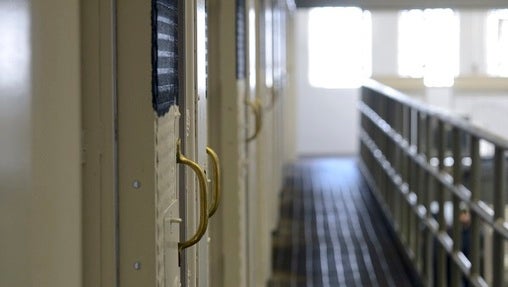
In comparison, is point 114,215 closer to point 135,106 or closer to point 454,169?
point 135,106

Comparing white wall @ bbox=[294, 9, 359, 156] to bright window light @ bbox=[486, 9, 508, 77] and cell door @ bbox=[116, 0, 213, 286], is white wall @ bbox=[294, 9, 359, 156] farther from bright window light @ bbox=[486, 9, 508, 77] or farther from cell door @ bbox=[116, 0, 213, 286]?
cell door @ bbox=[116, 0, 213, 286]

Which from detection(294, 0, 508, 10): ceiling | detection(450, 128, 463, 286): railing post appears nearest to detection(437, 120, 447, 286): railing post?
detection(450, 128, 463, 286): railing post

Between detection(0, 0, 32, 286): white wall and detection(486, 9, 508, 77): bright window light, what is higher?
detection(486, 9, 508, 77): bright window light

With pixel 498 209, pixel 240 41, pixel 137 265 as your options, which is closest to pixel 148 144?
pixel 137 265

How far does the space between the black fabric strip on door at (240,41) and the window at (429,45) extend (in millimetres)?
10399

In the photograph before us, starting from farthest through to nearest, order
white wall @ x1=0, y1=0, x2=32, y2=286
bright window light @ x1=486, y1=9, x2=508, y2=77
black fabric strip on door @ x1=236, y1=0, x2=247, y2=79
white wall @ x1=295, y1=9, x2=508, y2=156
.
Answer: bright window light @ x1=486, y1=9, x2=508, y2=77 → white wall @ x1=295, y1=9, x2=508, y2=156 → black fabric strip on door @ x1=236, y1=0, x2=247, y2=79 → white wall @ x1=0, y1=0, x2=32, y2=286

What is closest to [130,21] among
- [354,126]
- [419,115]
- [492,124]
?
[419,115]

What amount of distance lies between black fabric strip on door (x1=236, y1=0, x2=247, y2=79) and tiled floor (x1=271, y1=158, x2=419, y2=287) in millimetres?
2234

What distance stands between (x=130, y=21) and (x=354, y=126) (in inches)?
500

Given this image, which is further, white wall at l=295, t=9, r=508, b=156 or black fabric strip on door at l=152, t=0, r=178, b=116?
white wall at l=295, t=9, r=508, b=156

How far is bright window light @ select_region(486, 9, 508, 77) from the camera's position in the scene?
14287 mm

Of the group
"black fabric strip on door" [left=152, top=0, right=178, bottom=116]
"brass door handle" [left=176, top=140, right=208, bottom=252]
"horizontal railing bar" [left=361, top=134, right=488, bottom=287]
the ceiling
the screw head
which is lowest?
"horizontal railing bar" [left=361, top=134, right=488, bottom=287]

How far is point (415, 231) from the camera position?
6062 mm

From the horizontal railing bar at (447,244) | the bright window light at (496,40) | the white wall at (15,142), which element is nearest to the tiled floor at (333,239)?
Answer: the horizontal railing bar at (447,244)
